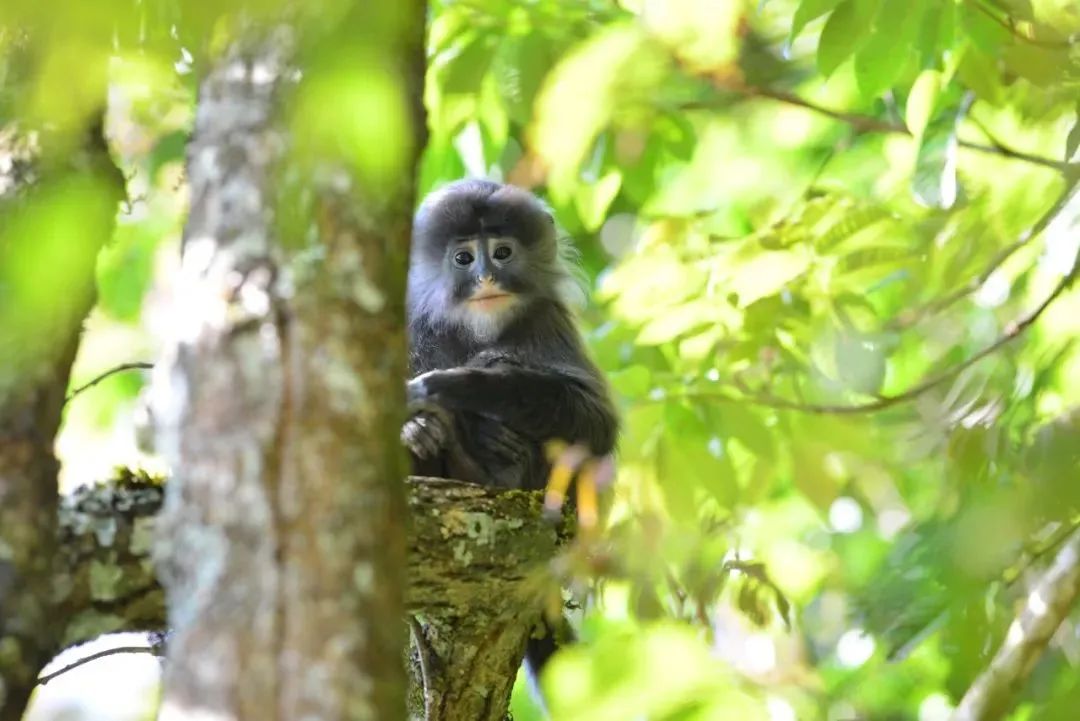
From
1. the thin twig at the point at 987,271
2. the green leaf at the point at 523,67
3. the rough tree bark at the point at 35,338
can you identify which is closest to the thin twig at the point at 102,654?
the rough tree bark at the point at 35,338

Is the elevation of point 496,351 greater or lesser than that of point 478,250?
lesser

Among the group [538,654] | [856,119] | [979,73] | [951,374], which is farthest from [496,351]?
[951,374]

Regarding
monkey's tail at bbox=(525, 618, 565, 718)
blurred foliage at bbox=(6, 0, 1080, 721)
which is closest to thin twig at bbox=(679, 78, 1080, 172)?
blurred foliage at bbox=(6, 0, 1080, 721)

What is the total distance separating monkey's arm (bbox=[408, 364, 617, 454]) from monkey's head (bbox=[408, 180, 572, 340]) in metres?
0.62

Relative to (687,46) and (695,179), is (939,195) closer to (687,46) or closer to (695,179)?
(687,46)

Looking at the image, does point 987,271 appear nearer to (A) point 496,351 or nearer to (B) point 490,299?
(A) point 496,351

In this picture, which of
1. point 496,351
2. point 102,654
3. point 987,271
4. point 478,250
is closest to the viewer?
point 102,654

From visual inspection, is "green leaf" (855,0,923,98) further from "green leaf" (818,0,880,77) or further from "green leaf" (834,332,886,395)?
"green leaf" (834,332,886,395)

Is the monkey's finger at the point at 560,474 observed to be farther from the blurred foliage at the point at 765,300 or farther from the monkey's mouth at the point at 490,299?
the monkey's mouth at the point at 490,299

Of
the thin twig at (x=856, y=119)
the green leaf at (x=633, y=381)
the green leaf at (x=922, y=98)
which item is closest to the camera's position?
the thin twig at (x=856, y=119)

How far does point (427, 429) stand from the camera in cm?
444

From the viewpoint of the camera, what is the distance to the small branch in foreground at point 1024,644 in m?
2.53

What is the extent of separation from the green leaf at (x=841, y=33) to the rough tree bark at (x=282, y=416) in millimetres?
1569

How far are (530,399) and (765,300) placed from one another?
1.17 m
